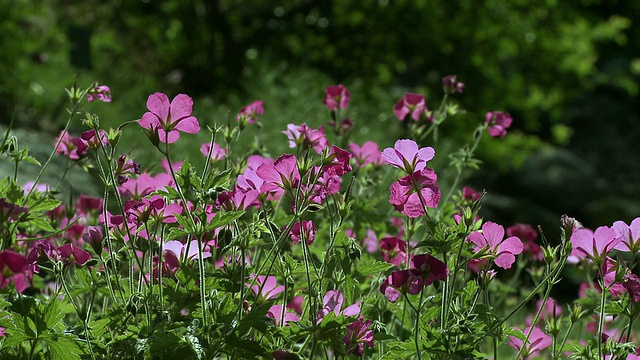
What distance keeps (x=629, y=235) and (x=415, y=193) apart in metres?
0.41

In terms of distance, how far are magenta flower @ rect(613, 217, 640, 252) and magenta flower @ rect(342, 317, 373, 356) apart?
0.49 metres

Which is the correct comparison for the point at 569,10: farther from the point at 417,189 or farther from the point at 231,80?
the point at 417,189

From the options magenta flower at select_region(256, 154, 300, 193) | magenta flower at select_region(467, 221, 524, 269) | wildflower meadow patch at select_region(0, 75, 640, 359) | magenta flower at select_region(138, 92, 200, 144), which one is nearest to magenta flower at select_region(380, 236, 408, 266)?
wildflower meadow patch at select_region(0, 75, 640, 359)

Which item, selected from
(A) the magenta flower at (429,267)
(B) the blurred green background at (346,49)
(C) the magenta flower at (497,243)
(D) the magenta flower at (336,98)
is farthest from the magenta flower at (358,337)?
(B) the blurred green background at (346,49)

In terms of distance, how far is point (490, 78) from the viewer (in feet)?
31.8

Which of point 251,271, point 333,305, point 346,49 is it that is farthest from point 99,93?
point 346,49

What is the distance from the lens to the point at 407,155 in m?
1.46

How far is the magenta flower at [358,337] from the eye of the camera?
1.46m

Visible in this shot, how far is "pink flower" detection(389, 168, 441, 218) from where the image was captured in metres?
1.47

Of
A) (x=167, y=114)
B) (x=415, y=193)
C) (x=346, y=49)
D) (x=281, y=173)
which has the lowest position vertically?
(x=415, y=193)

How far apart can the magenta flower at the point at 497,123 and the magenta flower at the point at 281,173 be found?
1.08 meters

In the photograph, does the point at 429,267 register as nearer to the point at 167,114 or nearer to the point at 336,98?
the point at 167,114

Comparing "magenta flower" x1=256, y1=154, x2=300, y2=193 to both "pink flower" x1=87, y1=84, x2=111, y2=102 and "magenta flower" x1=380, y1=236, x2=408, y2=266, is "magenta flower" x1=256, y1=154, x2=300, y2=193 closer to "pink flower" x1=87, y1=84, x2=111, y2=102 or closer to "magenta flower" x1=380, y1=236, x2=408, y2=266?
"magenta flower" x1=380, y1=236, x2=408, y2=266

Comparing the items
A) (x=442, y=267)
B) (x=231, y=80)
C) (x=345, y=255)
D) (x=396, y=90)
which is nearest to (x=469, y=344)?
(x=442, y=267)
